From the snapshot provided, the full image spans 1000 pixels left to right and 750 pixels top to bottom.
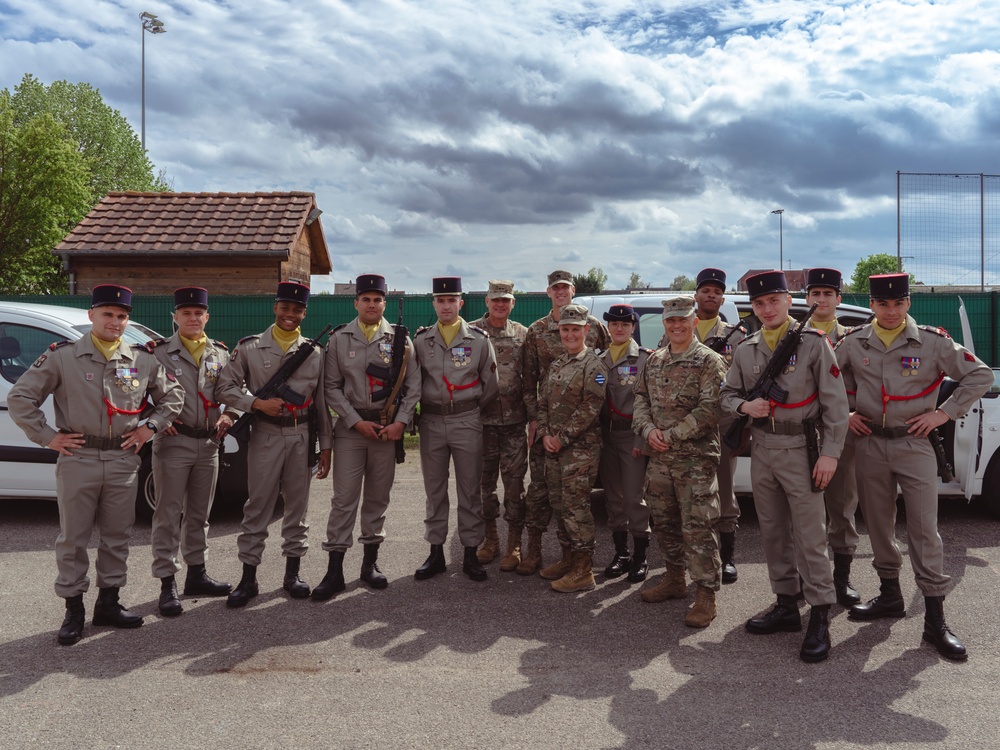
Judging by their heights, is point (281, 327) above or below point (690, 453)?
above

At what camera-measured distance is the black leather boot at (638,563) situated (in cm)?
541

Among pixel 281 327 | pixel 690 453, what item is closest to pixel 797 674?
pixel 690 453

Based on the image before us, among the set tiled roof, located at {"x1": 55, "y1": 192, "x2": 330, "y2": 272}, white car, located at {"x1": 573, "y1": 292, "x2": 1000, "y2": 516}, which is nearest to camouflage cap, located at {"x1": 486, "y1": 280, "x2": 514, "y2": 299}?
white car, located at {"x1": 573, "y1": 292, "x2": 1000, "y2": 516}

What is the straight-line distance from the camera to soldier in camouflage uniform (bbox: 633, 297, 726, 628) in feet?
15.3

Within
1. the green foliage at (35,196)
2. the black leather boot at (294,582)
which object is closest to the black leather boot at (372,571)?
the black leather boot at (294,582)

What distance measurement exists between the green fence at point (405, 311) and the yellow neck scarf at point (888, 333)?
28.3 ft

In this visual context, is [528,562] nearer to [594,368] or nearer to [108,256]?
[594,368]

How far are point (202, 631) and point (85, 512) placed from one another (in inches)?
37.7

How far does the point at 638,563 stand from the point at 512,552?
908 mm

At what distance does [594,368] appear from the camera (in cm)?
525

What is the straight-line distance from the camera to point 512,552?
18.8 feet

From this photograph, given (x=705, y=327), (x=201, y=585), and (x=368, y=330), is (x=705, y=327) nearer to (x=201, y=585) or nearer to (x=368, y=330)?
(x=368, y=330)

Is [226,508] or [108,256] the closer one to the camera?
Result: [226,508]

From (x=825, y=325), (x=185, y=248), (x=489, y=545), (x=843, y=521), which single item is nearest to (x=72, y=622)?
(x=489, y=545)
